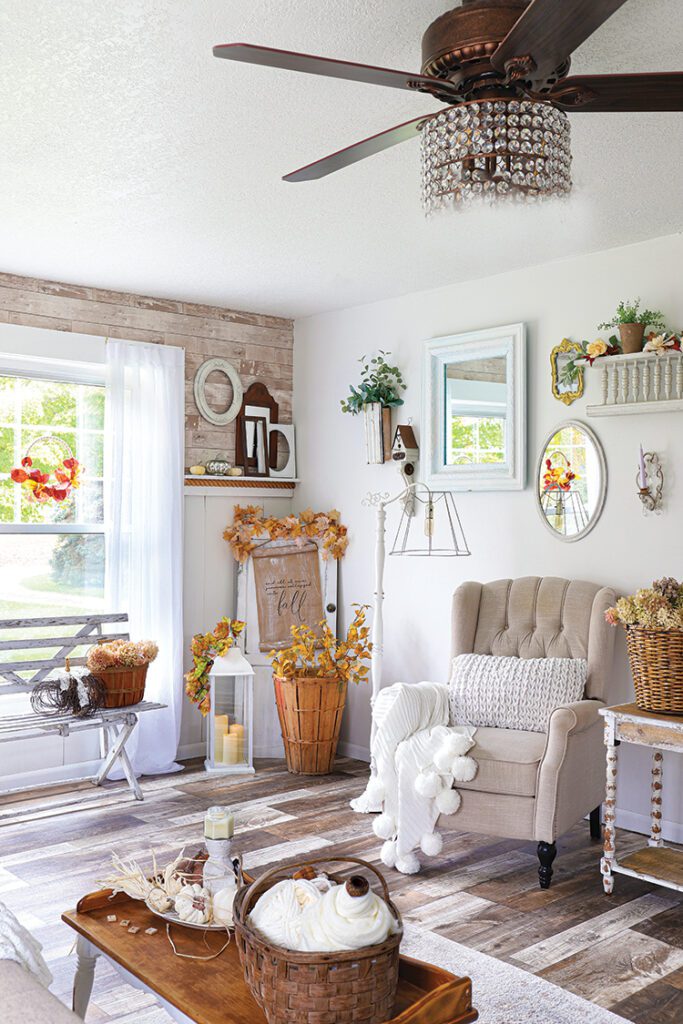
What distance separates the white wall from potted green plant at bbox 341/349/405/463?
0.07m

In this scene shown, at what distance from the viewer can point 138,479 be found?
5223 millimetres

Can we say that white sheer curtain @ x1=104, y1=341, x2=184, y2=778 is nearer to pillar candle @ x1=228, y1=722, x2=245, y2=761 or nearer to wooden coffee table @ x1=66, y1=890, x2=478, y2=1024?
pillar candle @ x1=228, y1=722, x2=245, y2=761

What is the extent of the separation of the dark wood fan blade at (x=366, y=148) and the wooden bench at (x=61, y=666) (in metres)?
2.89

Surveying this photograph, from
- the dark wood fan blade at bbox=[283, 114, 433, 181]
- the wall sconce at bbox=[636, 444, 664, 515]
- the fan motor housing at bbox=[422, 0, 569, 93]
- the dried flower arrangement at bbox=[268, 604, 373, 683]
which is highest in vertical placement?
the fan motor housing at bbox=[422, 0, 569, 93]

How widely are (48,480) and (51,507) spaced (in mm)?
141

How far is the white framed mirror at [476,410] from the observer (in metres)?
4.70

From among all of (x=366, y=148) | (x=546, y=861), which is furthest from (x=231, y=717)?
(x=366, y=148)

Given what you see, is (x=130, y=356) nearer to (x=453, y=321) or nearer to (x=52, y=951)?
(x=453, y=321)

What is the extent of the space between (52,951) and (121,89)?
2562 millimetres

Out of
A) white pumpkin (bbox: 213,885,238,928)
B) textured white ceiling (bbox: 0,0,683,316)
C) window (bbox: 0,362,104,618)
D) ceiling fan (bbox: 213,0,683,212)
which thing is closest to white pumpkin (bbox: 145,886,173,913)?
white pumpkin (bbox: 213,885,238,928)

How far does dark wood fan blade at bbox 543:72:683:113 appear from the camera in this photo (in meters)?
1.95

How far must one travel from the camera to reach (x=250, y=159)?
326 centimetres

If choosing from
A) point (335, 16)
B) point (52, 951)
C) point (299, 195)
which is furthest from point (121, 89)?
point (52, 951)

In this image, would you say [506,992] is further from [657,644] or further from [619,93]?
[619,93]
